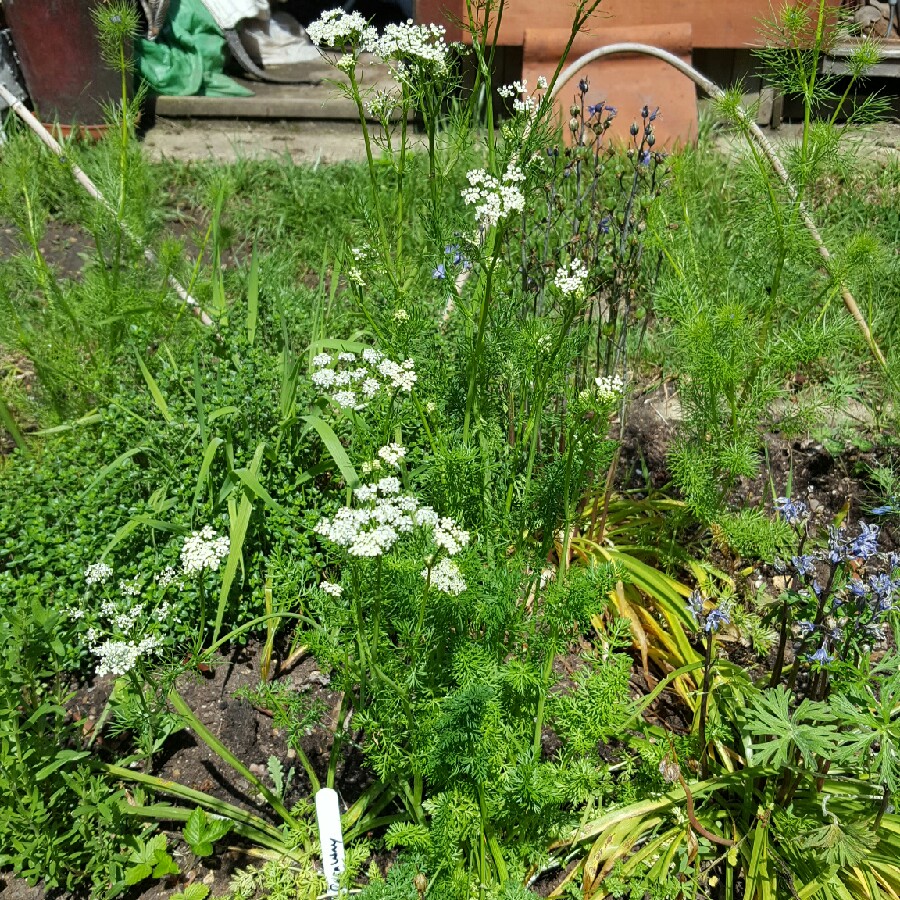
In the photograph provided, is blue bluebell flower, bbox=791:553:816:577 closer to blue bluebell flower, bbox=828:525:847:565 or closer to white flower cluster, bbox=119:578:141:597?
blue bluebell flower, bbox=828:525:847:565

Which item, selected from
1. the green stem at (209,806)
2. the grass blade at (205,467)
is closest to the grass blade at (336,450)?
the grass blade at (205,467)

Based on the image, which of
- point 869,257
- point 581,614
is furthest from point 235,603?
point 869,257

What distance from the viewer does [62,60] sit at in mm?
5461

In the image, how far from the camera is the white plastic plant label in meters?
1.82

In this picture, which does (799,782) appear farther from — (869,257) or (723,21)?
(723,21)

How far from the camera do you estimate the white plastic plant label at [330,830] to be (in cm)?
182

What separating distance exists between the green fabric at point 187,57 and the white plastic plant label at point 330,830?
5420 mm

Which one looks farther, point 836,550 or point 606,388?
point 836,550

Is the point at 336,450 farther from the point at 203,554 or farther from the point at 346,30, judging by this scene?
Result: the point at 346,30

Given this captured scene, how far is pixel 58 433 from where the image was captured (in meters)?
3.09

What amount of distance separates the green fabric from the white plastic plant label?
17.8 feet

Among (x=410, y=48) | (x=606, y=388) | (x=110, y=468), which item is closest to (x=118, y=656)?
(x=110, y=468)

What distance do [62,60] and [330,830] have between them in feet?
17.4

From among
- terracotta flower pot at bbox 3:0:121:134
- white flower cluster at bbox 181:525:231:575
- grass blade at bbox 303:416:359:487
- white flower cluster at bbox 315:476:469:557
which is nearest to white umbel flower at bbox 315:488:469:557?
white flower cluster at bbox 315:476:469:557
